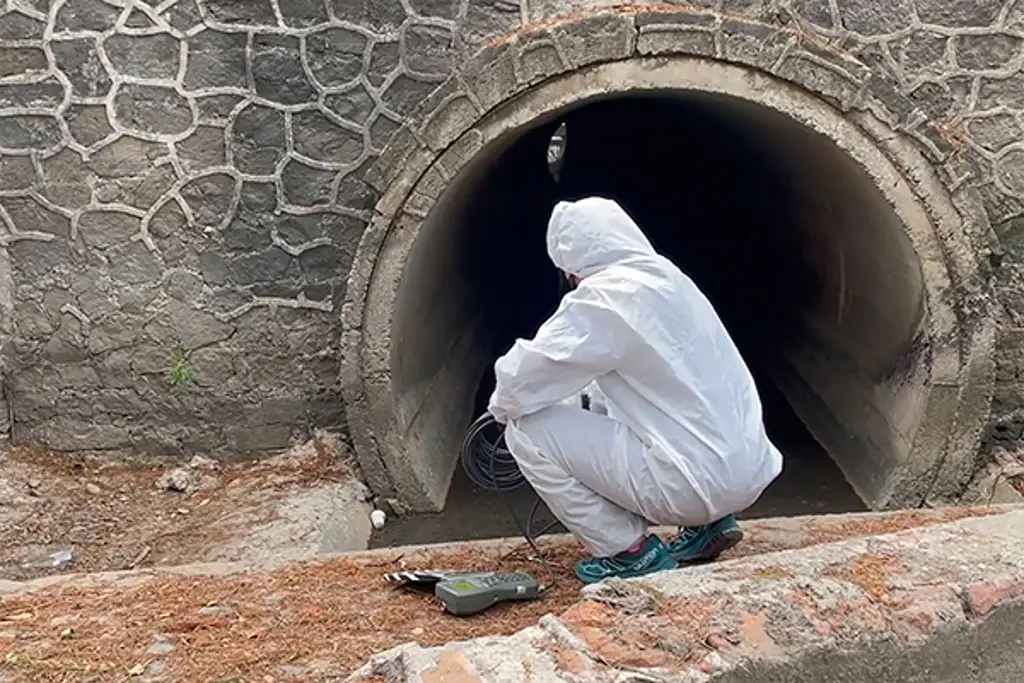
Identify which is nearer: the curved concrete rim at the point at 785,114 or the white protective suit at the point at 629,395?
the white protective suit at the point at 629,395

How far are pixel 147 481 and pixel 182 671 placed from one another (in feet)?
9.83

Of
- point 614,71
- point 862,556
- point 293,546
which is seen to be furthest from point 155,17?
point 862,556

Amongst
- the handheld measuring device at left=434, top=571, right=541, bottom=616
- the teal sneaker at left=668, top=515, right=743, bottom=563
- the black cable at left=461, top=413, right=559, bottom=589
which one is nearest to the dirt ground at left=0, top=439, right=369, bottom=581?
the black cable at left=461, top=413, right=559, bottom=589

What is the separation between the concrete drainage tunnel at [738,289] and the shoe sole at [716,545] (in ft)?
7.63

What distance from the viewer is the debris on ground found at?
3307 mm

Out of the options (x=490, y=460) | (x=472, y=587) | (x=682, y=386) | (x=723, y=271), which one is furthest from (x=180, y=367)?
(x=723, y=271)

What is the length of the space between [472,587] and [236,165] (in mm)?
3181

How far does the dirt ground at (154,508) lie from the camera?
5.23 m

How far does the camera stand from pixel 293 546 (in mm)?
5129

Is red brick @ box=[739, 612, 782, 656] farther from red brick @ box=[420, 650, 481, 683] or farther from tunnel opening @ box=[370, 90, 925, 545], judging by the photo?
tunnel opening @ box=[370, 90, 925, 545]

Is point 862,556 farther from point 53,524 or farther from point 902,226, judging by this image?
point 53,524

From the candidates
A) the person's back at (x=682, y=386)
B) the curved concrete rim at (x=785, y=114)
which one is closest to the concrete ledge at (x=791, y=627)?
the person's back at (x=682, y=386)

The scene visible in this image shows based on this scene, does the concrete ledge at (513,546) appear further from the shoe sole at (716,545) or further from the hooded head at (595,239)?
the hooded head at (595,239)

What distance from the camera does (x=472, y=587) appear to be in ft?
12.1
